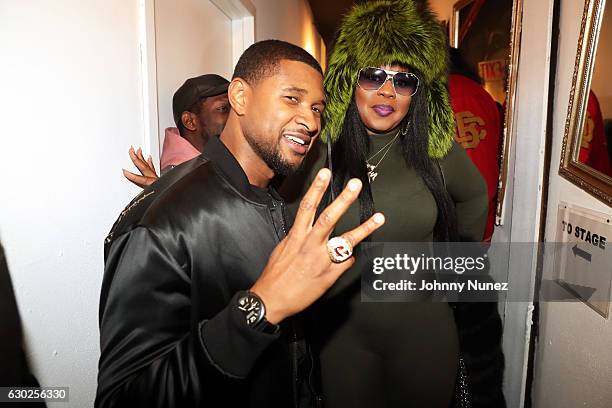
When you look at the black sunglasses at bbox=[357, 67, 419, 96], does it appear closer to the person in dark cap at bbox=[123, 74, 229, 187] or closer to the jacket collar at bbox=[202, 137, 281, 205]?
the person in dark cap at bbox=[123, 74, 229, 187]

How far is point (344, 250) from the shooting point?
0.76 metres

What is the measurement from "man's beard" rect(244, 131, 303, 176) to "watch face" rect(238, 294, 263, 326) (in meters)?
0.43

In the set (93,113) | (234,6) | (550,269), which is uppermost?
(234,6)

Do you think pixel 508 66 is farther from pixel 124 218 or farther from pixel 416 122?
pixel 124 218

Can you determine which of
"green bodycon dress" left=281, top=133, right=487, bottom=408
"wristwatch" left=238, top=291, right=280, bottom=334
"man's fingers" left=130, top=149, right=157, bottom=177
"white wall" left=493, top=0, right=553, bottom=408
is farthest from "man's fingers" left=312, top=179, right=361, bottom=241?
"white wall" left=493, top=0, right=553, bottom=408

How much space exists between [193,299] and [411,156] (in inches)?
44.9

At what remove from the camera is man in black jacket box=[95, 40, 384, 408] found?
758 millimetres

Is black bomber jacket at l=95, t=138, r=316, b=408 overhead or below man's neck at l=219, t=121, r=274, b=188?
below

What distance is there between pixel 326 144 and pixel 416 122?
38 cm

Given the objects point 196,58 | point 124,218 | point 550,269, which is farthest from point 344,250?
point 196,58

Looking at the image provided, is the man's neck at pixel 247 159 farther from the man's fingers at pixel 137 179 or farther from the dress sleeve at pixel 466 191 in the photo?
the dress sleeve at pixel 466 191

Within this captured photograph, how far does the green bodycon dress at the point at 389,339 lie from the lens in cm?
162

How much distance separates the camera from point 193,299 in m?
0.91

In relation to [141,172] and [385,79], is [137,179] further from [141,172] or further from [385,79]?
[385,79]
